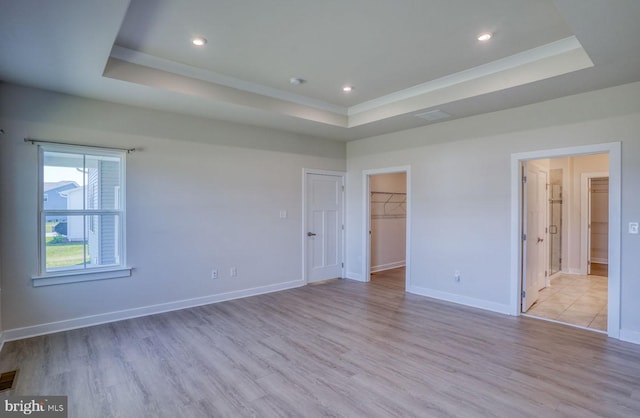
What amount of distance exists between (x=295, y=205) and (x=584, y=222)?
19.2 ft

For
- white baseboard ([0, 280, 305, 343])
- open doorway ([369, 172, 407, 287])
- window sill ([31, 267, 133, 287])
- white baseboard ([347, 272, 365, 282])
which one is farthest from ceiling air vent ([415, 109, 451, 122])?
window sill ([31, 267, 133, 287])

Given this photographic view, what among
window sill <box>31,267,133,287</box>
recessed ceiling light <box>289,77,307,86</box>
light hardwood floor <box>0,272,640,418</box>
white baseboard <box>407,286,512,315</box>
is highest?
recessed ceiling light <box>289,77,307,86</box>

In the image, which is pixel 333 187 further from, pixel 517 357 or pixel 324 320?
pixel 517 357

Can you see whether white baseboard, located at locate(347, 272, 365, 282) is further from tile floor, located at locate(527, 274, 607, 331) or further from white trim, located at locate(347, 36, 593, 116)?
white trim, located at locate(347, 36, 593, 116)

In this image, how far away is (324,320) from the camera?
4.09 m

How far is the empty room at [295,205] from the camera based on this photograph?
2523mm

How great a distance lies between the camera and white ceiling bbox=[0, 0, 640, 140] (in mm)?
2449

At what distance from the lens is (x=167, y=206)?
14.4ft

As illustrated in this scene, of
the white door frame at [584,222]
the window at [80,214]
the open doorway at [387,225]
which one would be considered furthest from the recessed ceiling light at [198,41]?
the white door frame at [584,222]

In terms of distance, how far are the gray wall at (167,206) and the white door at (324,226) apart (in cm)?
24

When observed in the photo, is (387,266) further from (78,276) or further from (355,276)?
(78,276)

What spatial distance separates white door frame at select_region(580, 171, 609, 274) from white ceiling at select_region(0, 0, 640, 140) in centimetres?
407

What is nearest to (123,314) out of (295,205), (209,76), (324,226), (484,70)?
(295,205)

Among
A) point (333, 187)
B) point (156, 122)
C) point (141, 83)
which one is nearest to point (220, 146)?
point (156, 122)
